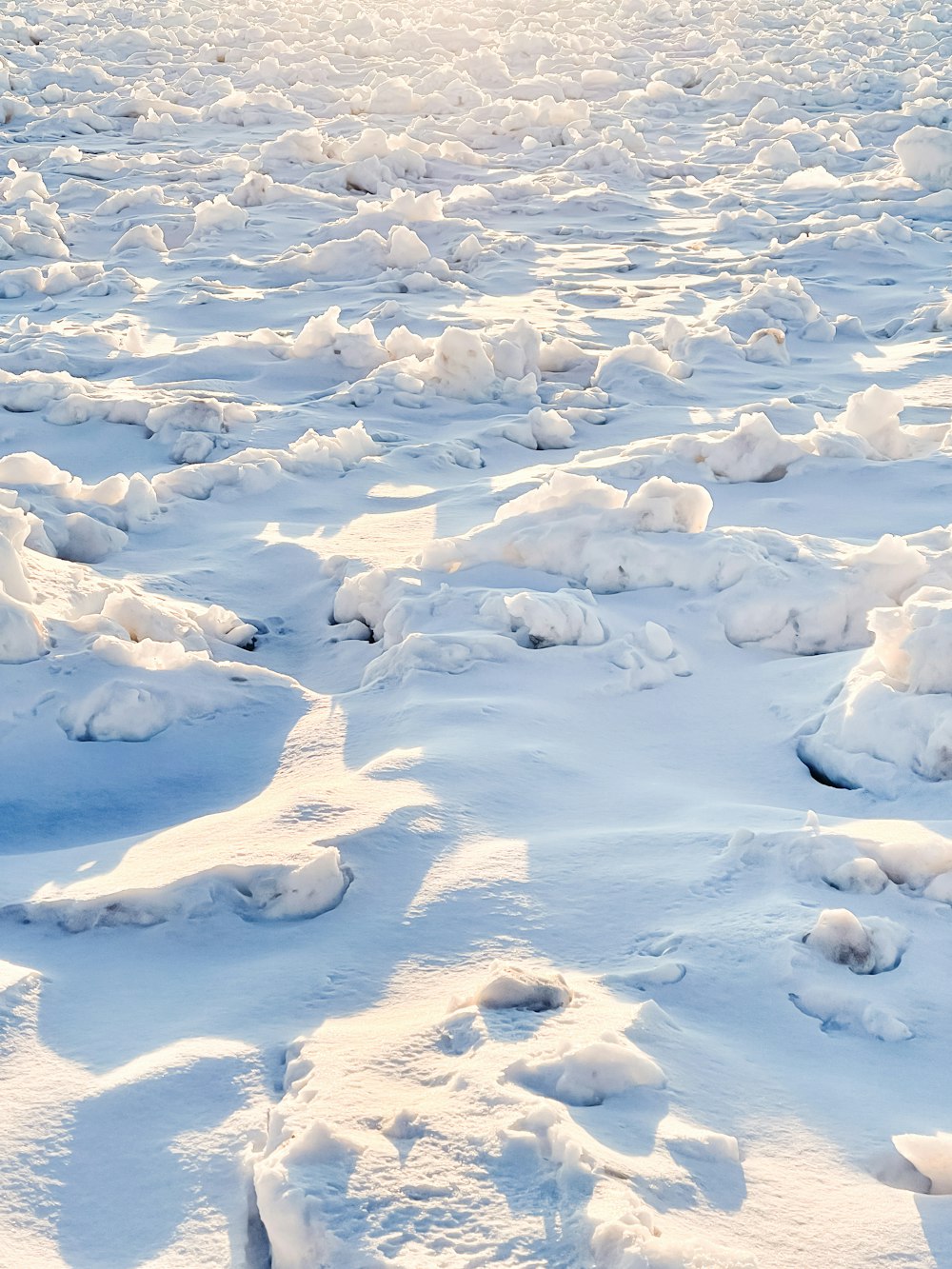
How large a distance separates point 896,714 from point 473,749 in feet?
2.52

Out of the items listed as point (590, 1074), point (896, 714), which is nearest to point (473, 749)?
point (896, 714)

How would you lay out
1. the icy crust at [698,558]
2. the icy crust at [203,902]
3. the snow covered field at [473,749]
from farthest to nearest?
the icy crust at [698,558]
the icy crust at [203,902]
the snow covered field at [473,749]

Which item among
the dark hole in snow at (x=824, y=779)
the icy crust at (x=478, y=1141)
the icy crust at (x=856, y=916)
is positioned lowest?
the dark hole in snow at (x=824, y=779)

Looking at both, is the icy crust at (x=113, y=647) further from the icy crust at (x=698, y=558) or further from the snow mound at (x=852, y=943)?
the snow mound at (x=852, y=943)

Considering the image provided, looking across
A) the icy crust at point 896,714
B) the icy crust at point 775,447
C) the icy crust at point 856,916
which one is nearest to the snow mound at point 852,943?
the icy crust at point 856,916

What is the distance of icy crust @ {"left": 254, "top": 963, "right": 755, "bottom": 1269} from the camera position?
1326 mm

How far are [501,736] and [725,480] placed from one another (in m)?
1.60

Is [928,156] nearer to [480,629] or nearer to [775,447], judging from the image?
[775,447]

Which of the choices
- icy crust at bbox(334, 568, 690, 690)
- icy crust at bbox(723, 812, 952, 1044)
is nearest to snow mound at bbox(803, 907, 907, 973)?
icy crust at bbox(723, 812, 952, 1044)

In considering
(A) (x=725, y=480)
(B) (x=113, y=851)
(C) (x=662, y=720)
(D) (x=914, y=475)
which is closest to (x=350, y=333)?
(A) (x=725, y=480)

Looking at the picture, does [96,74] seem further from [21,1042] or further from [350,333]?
[21,1042]

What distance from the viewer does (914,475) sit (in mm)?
3771

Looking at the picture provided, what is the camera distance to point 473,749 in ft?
7.99

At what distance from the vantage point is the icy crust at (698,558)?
9.82 ft
